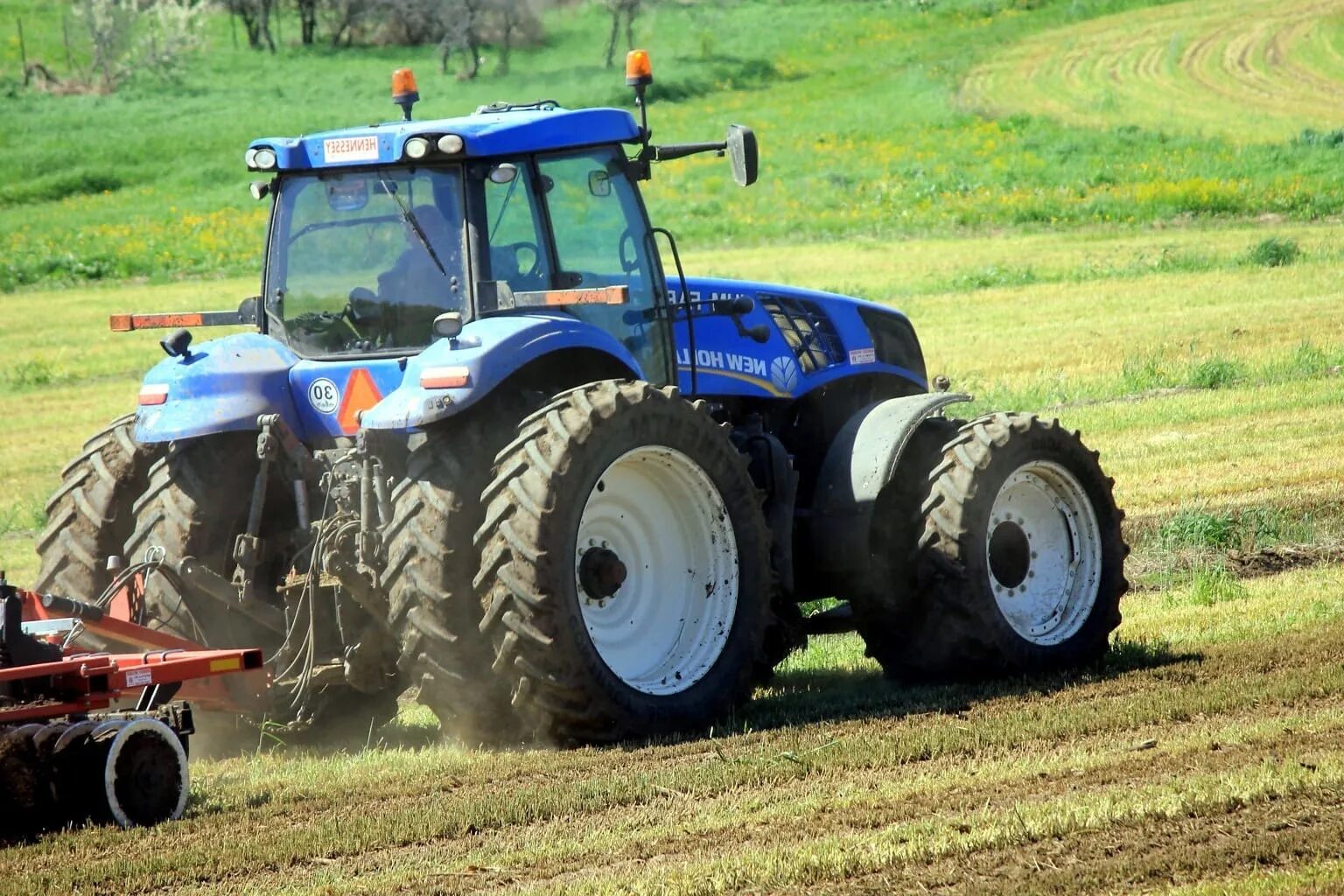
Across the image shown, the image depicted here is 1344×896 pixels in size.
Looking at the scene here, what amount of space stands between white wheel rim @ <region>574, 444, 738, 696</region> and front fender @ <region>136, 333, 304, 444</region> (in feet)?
4.76

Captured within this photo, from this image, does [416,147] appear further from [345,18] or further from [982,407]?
[345,18]

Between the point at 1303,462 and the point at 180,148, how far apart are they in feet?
142

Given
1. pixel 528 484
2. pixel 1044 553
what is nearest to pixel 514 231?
pixel 528 484

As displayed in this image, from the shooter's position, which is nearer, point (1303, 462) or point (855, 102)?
point (1303, 462)

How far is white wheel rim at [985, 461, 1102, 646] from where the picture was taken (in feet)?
27.4

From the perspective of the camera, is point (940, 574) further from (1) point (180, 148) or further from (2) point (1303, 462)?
(1) point (180, 148)

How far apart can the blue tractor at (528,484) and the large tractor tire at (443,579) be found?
0.04 feet

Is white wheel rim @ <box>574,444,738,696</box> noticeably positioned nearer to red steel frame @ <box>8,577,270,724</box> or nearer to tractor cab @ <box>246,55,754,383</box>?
tractor cab @ <box>246,55,754,383</box>

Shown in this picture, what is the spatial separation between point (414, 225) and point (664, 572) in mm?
1790

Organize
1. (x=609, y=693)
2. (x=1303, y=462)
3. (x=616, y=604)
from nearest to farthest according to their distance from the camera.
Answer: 1. (x=609, y=693)
2. (x=616, y=604)
3. (x=1303, y=462)

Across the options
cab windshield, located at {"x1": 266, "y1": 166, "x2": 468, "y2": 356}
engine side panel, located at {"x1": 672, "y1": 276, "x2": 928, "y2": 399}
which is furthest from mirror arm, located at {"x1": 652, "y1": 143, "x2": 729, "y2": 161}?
cab windshield, located at {"x1": 266, "y1": 166, "x2": 468, "y2": 356}

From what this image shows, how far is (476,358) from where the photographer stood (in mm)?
6738

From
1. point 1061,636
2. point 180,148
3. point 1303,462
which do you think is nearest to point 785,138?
point 180,148

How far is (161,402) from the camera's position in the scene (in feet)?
24.6
